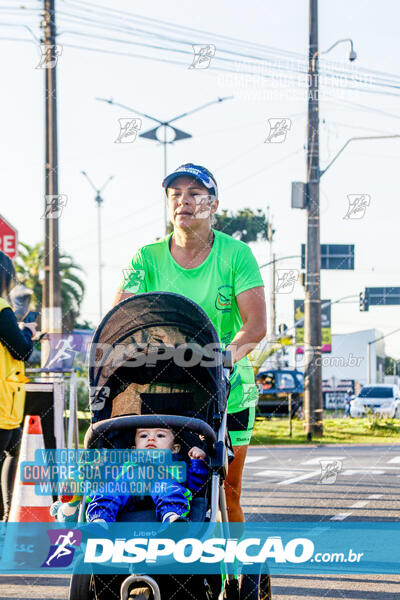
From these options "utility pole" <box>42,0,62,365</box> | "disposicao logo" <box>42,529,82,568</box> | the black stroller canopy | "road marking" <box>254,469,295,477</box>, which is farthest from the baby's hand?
"utility pole" <box>42,0,62,365</box>

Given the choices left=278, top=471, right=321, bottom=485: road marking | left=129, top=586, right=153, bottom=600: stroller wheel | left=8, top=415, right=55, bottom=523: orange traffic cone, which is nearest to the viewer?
left=129, top=586, right=153, bottom=600: stroller wheel

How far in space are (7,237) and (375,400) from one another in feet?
58.7

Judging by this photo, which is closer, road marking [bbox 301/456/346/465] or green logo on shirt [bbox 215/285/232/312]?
green logo on shirt [bbox 215/285/232/312]

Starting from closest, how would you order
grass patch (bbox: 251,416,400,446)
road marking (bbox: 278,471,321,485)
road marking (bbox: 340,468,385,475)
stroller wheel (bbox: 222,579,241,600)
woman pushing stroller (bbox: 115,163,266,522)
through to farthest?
1. stroller wheel (bbox: 222,579,241,600)
2. woman pushing stroller (bbox: 115,163,266,522)
3. road marking (bbox: 278,471,321,485)
4. road marking (bbox: 340,468,385,475)
5. grass patch (bbox: 251,416,400,446)

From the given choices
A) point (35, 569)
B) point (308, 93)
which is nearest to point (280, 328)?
point (308, 93)

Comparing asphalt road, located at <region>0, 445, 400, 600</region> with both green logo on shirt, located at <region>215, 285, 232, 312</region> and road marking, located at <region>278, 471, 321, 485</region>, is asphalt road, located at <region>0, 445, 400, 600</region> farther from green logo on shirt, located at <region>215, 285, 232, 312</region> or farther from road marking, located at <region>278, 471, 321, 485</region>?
green logo on shirt, located at <region>215, 285, 232, 312</region>

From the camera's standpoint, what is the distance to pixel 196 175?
4.52 metres

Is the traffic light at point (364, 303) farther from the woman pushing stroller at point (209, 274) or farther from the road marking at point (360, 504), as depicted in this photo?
the woman pushing stroller at point (209, 274)

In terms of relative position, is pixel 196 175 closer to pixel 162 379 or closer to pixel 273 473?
pixel 162 379

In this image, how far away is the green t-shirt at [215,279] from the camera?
4523 millimetres

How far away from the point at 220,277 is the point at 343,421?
21.0m

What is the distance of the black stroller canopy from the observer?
163 inches

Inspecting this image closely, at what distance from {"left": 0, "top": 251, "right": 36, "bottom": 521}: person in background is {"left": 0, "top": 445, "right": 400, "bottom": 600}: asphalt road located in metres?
0.89

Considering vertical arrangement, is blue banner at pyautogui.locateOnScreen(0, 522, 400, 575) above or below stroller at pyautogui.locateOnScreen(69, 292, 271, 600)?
below
